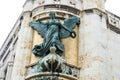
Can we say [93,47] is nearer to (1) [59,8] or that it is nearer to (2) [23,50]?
(1) [59,8]

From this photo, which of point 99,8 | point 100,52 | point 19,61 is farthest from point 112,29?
point 19,61

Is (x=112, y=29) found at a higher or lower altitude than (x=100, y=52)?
higher

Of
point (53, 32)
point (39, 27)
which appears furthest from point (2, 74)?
point (53, 32)

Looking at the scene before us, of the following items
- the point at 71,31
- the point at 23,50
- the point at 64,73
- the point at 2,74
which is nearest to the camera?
the point at 64,73

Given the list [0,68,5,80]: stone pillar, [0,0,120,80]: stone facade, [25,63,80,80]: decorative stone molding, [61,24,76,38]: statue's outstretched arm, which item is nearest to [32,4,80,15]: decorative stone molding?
[0,0,120,80]: stone facade

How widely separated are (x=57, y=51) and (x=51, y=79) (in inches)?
60.3

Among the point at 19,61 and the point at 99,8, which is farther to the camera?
the point at 99,8

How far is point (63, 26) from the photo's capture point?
703 inches

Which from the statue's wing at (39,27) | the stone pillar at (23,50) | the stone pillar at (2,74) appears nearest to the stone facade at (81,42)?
the stone pillar at (23,50)

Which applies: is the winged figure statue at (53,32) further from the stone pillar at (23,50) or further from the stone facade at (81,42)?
the stone pillar at (23,50)

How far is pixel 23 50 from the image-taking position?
706 inches

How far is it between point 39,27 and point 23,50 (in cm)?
138

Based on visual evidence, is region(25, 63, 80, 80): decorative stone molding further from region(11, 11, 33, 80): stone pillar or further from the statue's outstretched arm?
the statue's outstretched arm

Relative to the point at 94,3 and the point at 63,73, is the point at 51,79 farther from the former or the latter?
the point at 94,3
